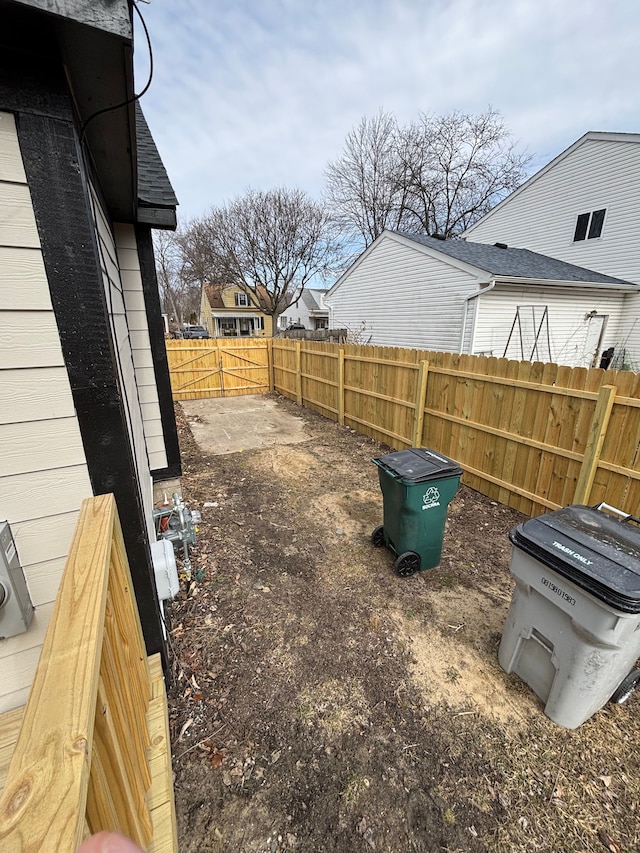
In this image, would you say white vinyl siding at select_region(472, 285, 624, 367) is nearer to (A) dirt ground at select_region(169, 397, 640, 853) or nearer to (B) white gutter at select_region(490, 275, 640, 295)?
(B) white gutter at select_region(490, 275, 640, 295)

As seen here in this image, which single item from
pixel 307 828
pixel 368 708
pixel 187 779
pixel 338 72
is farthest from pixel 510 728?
pixel 338 72

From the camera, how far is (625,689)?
2.15 m

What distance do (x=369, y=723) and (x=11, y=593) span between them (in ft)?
6.42

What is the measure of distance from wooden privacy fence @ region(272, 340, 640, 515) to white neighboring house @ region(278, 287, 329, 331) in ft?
103

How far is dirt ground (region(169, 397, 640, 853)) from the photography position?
1.65m

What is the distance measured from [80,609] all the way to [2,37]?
178 cm

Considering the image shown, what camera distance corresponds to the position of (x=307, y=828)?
1637 millimetres

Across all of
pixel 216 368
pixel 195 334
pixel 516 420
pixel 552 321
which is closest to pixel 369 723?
pixel 516 420

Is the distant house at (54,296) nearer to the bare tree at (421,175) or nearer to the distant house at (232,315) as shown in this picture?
the bare tree at (421,175)

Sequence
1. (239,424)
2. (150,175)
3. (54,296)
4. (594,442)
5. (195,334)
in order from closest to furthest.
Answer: (54,296) → (594,442) → (150,175) → (239,424) → (195,334)

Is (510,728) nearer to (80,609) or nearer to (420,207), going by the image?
(80,609)

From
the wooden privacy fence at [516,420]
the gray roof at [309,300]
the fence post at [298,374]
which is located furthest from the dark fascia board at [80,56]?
the gray roof at [309,300]

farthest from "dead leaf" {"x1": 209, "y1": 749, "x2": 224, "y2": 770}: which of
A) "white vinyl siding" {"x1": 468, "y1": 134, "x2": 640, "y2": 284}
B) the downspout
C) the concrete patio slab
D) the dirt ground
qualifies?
"white vinyl siding" {"x1": 468, "y1": 134, "x2": 640, "y2": 284}

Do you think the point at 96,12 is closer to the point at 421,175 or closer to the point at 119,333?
the point at 119,333
